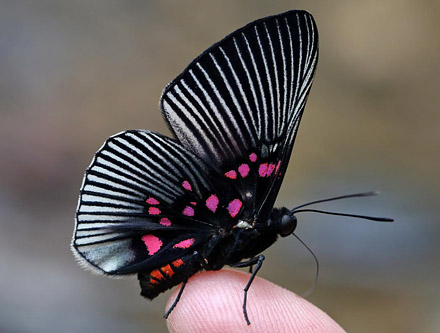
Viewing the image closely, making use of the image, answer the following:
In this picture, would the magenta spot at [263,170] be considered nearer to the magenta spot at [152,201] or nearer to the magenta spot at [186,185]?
the magenta spot at [186,185]

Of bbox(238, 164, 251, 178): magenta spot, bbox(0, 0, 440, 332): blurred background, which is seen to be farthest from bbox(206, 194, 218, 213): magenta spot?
bbox(0, 0, 440, 332): blurred background

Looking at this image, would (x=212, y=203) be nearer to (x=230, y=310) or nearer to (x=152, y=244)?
(x=152, y=244)

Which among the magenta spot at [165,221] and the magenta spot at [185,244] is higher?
the magenta spot at [165,221]

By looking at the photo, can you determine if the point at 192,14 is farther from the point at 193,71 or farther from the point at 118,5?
the point at 193,71

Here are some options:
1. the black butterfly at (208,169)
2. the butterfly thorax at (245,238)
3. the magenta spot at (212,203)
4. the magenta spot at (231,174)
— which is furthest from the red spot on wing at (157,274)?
the magenta spot at (231,174)

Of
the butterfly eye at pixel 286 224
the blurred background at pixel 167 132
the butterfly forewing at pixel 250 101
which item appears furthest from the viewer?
the blurred background at pixel 167 132

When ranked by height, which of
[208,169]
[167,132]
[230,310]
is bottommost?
[230,310]

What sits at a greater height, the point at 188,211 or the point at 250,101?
the point at 250,101

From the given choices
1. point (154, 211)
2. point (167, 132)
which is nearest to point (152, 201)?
point (154, 211)
